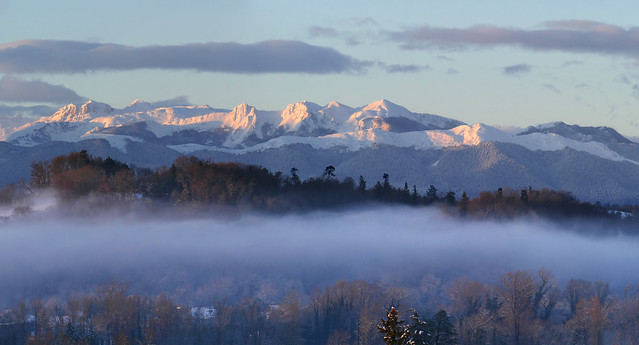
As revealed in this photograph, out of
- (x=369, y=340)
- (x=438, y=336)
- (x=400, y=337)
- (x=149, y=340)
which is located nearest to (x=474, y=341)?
(x=369, y=340)

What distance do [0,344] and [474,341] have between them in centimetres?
7486

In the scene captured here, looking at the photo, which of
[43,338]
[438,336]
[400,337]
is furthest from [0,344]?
[400,337]

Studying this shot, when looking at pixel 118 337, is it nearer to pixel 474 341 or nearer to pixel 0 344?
pixel 0 344

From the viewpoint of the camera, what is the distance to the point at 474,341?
198 meters

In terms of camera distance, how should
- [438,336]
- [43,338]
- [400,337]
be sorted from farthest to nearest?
1. [43,338]
2. [438,336]
3. [400,337]

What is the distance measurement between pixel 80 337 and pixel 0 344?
13872 mm

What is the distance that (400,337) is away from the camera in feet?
277

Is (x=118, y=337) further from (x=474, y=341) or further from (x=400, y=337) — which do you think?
(x=400, y=337)

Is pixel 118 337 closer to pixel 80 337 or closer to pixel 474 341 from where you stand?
pixel 80 337

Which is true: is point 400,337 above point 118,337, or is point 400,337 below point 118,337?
above

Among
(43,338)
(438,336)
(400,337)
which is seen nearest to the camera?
(400,337)

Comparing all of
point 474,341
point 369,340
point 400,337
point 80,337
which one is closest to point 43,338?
point 80,337

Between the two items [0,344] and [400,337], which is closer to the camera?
[400,337]

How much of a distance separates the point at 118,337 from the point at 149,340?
6.33m
